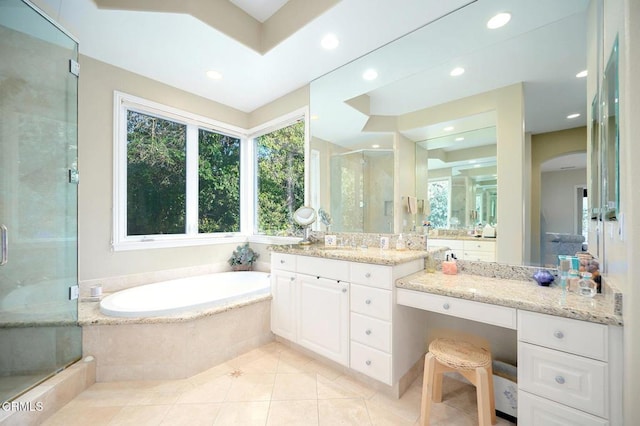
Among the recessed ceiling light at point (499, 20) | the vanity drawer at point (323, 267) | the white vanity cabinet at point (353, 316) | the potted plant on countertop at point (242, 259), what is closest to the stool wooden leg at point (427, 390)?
the white vanity cabinet at point (353, 316)

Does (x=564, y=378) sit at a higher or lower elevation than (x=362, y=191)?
lower

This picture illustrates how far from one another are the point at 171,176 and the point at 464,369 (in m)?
3.11

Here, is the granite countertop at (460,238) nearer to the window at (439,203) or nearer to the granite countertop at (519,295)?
the window at (439,203)

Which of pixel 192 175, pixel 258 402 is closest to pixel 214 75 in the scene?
pixel 192 175

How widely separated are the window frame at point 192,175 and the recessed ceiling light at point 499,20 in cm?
169

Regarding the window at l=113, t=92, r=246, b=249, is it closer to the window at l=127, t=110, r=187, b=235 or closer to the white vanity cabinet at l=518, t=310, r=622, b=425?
the window at l=127, t=110, r=187, b=235

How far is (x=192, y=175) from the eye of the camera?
2.98m

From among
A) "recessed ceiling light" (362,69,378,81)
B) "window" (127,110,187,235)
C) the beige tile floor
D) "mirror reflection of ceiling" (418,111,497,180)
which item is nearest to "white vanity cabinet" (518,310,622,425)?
the beige tile floor

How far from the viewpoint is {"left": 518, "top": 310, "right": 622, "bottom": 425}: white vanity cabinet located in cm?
98

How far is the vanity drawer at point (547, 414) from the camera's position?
1.01 m

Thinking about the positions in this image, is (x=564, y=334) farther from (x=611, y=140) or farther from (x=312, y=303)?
(x=312, y=303)

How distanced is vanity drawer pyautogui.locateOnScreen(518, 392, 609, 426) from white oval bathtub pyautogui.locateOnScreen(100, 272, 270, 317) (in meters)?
1.89

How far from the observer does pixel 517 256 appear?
5.13 ft

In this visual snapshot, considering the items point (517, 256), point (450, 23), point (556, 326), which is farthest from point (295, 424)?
point (450, 23)
